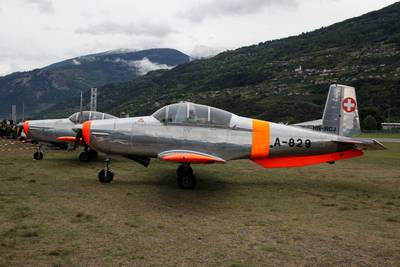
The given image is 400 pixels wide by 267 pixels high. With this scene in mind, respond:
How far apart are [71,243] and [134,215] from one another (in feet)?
5.54

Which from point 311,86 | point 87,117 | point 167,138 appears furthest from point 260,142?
point 311,86

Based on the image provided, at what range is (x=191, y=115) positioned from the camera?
958 cm

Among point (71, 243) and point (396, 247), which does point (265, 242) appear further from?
point (71, 243)

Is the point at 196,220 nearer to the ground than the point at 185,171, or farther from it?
nearer to the ground

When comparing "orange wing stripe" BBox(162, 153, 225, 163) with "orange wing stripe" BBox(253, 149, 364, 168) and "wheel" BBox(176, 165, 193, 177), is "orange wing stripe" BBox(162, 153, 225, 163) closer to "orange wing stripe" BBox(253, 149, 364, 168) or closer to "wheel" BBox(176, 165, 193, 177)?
"wheel" BBox(176, 165, 193, 177)

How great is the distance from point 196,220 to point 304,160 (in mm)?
4762

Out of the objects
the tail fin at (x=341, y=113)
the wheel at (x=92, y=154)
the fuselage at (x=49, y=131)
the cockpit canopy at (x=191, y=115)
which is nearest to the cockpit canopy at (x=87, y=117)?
the fuselage at (x=49, y=131)

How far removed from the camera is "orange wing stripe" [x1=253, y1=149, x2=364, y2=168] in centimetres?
1000

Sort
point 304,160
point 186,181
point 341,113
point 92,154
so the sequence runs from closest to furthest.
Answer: point 186,181 < point 304,160 < point 341,113 < point 92,154

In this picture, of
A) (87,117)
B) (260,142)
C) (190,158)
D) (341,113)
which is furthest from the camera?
(87,117)

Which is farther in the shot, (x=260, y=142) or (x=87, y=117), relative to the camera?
(x=87, y=117)

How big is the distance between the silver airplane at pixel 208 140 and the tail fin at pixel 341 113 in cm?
33

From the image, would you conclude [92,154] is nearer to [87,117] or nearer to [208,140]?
[87,117]

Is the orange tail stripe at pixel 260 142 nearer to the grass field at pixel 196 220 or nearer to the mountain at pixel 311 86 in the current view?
the grass field at pixel 196 220
